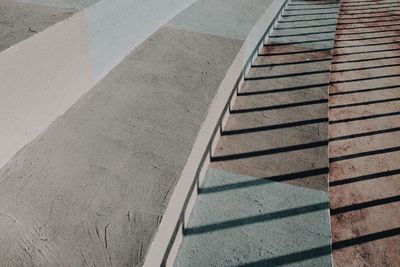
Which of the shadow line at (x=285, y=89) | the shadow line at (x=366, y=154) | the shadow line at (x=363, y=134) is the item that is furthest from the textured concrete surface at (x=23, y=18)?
the shadow line at (x=363, y=134)

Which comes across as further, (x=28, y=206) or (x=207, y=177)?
(x=207, y=177)

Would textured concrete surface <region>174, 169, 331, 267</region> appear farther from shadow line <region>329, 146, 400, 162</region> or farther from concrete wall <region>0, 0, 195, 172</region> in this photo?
concrete wall <region>0, 0, 195, 172</region>

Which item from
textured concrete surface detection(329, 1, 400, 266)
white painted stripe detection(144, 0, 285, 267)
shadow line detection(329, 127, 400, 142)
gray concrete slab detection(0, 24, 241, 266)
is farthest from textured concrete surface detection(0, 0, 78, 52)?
shadow line detection(329, 127, 400, 142)

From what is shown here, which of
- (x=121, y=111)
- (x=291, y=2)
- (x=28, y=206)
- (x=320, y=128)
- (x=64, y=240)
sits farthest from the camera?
(x=291, y=2)

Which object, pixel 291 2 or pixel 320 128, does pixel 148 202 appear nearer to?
Result: pixel 320 128

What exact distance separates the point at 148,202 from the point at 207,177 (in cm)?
89

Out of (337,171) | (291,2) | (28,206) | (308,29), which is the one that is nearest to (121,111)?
(28,206)

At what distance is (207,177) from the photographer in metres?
3.09

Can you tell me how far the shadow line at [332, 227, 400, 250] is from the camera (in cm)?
292

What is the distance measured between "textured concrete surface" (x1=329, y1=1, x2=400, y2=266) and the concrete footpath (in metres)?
0.35

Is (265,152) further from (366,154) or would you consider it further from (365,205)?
(366,154)

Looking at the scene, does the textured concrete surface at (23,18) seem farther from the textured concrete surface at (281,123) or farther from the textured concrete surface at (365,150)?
the textured concrete surface at (365,150)

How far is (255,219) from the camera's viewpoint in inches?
108

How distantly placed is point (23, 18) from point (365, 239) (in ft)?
9.43
